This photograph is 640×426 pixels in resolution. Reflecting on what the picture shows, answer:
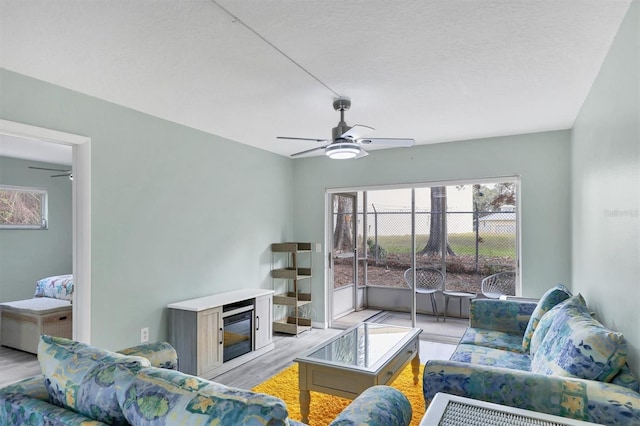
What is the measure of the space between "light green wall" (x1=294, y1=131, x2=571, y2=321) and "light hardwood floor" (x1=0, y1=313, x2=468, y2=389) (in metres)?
1.20

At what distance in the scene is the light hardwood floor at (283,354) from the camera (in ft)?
11.8

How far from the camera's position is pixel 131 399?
1194mm

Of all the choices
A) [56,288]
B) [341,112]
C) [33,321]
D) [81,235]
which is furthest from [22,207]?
[341,112]

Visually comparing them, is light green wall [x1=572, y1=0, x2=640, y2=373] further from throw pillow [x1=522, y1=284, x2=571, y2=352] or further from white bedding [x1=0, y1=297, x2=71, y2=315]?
white bedding [x1=0, y1=297, x2=71, y2=315]

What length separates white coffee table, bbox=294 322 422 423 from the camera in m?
2.45

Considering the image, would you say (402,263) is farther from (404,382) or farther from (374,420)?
(374,420)

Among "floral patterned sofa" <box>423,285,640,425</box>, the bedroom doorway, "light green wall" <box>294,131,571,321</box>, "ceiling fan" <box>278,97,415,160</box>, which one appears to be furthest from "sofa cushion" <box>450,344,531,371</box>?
the bedroom doorway

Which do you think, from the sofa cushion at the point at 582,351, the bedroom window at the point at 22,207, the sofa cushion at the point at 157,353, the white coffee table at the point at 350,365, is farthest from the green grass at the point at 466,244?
the bedroom window at the point at 22,207

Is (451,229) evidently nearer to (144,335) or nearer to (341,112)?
(341,112)

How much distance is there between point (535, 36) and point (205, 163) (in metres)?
3.30

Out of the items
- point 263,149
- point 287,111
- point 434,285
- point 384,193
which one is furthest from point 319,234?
point 287,111

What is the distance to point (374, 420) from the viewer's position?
1389mm

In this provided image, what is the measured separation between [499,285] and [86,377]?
4886 mm

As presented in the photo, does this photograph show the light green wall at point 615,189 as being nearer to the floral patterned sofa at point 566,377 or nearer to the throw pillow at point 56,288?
the floral patterned sofa at point 566,377
